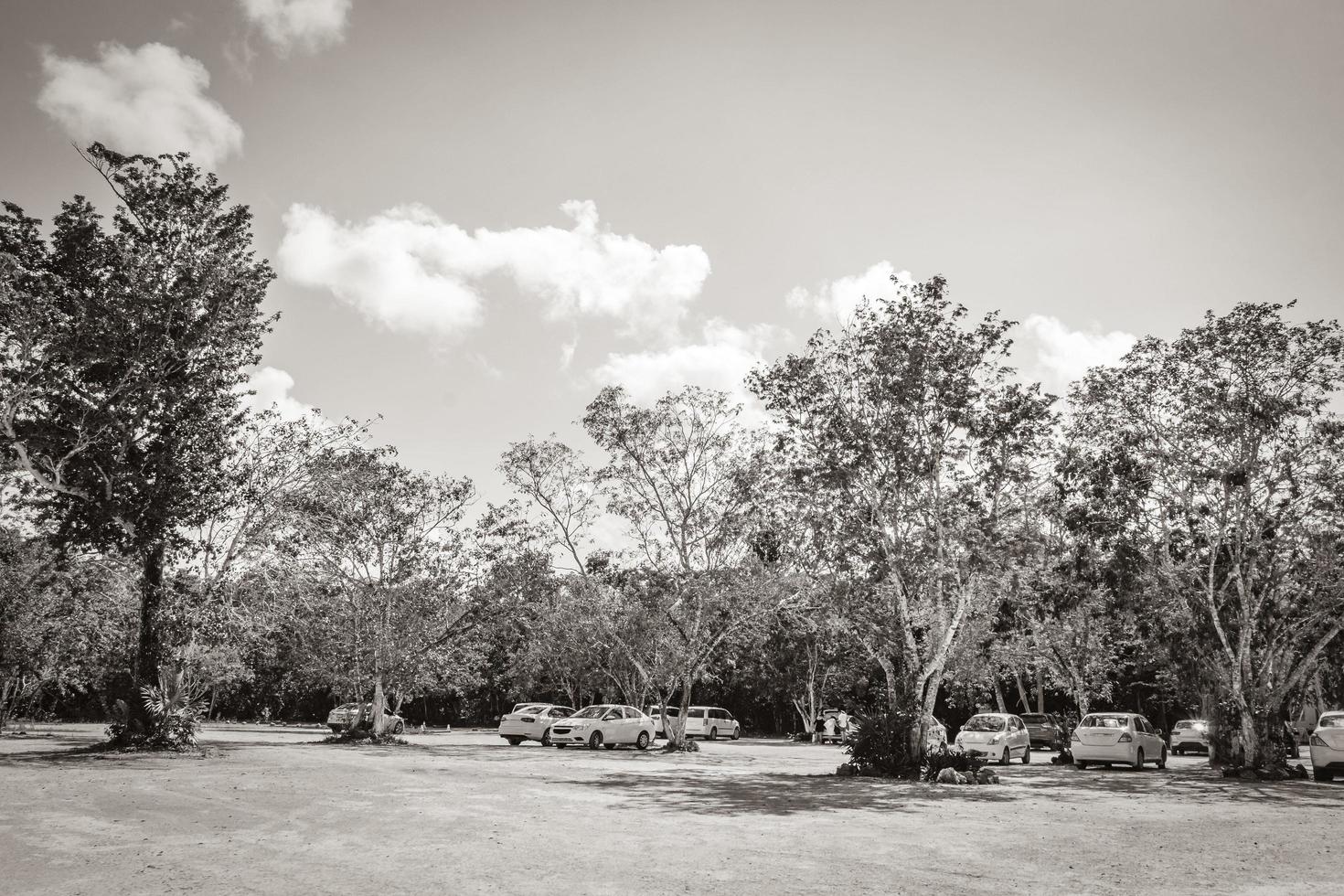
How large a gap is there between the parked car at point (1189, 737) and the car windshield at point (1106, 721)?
41.2 feet

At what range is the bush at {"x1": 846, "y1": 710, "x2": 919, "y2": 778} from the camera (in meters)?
19.2

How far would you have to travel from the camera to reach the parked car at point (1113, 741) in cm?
2494

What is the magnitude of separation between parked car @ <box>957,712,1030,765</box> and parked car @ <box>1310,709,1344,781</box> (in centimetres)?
806

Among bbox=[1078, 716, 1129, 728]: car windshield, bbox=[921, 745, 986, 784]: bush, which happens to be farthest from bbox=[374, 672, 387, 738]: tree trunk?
bbox=[1078, 716, 1129, 728]: car windshield

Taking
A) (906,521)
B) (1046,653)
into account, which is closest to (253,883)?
(906,521)

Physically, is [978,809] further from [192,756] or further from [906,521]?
[192,756]

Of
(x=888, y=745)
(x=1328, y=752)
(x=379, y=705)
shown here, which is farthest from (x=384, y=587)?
(x=1328, y=752)

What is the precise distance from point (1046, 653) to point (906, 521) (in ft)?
54.1

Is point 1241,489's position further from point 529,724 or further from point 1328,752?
point 529,724

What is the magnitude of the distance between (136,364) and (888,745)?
62.0 ft

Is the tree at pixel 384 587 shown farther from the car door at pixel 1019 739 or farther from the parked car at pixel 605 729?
the car door at pixel 1019 739

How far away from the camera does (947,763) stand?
1908cm

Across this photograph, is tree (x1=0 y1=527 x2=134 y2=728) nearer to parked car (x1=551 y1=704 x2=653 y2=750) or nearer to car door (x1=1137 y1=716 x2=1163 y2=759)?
parked car (x1=551 y1=704 x2=653 y2=750)

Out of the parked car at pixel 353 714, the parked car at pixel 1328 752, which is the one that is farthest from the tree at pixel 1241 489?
the parked car at pixel 353 714
